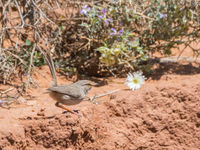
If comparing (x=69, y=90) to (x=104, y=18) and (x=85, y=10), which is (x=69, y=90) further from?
(x=85, y=10)

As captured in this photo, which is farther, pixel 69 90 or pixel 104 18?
pixel 104 18

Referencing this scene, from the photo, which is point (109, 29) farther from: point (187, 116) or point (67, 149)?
point (67, 149)

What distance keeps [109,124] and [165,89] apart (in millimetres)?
1090

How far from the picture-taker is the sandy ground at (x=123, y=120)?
427cm

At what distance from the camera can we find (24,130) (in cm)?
409

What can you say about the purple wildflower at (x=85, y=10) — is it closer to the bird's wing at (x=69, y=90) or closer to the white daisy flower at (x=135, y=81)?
the white daisy flower at (x=135, y=81)

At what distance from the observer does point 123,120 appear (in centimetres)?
499

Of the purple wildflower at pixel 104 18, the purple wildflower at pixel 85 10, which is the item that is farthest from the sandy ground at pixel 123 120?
the purple wildflower at pixel 85 10

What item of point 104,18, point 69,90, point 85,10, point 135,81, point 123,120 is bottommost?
point 123,120

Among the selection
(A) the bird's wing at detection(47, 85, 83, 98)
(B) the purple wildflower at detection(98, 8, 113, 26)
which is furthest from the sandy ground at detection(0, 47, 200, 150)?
(B) the purple wildflower at detection(98, 8, 113, 26)

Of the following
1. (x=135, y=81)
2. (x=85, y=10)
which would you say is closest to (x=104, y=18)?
(x=85, y=10)

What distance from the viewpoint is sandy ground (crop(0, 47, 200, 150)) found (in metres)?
4.27

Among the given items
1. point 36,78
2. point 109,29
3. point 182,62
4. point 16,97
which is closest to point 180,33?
point 182,62

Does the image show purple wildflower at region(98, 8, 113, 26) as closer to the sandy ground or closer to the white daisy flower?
the white daisy flower
